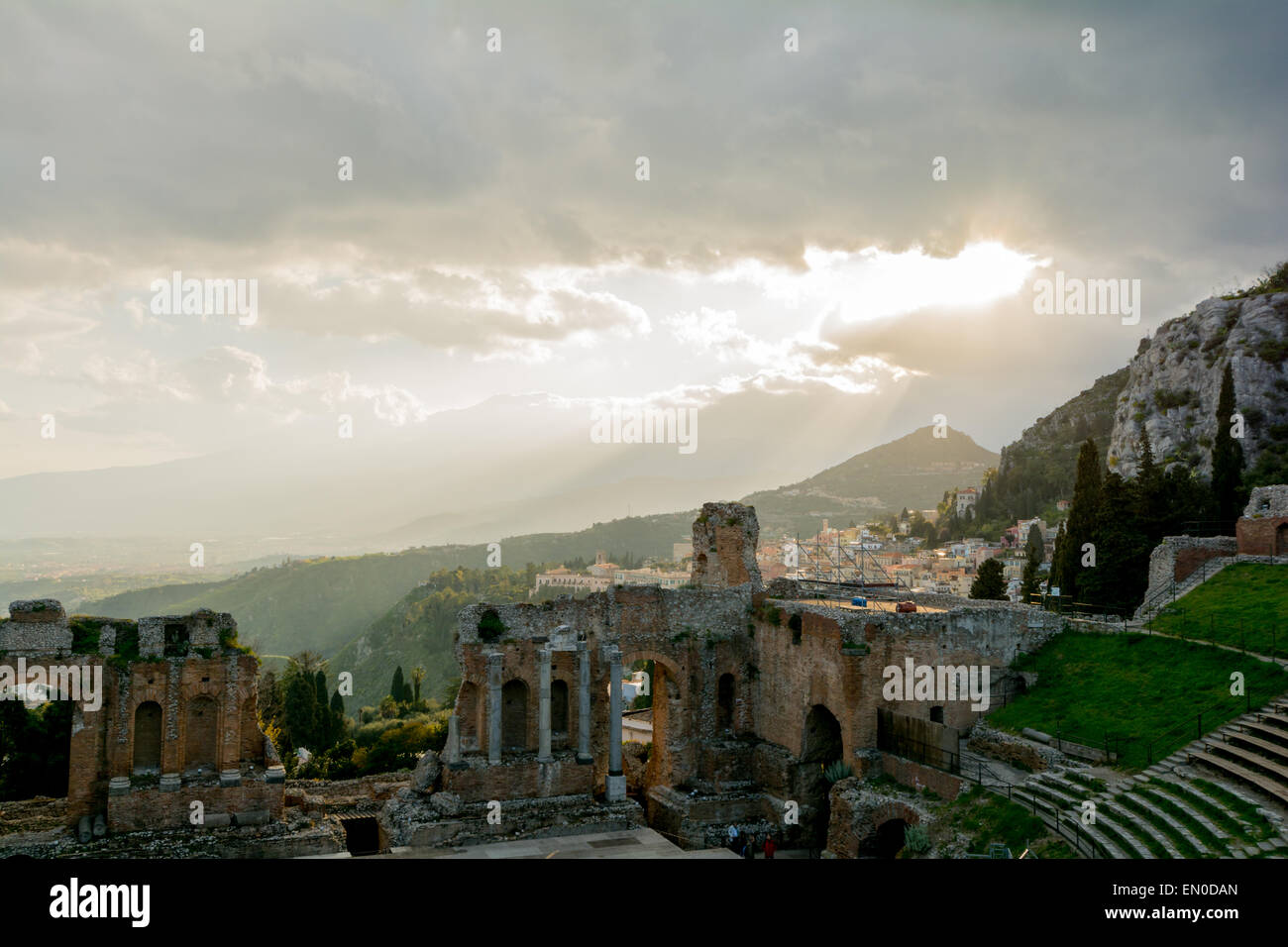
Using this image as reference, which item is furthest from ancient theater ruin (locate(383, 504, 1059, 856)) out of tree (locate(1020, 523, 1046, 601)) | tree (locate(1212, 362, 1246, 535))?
tree (locate(1020, 523, 1046, 601))

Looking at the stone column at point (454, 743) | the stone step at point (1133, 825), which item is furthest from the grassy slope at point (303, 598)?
the stone step at point (1133, 825)

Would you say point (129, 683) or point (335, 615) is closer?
point (129, 683)

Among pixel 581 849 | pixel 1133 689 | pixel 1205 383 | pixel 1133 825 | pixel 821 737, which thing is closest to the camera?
pixel 1133 825

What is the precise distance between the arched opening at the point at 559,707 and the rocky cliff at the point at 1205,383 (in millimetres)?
47527

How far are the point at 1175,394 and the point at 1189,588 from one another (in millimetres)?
48644

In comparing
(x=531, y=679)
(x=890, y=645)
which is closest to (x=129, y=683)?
(x=531, y=679)

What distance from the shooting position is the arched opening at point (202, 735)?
26109mm

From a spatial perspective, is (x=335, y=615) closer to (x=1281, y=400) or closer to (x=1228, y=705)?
(x=1281, y=400)

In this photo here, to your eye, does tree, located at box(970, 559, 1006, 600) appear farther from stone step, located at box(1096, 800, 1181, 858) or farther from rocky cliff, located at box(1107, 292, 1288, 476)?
stone step, located at box(1096, 800, 1181, 858)

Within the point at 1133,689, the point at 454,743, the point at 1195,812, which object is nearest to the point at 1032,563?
the point at 1133,689

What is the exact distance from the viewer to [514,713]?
2906 cm

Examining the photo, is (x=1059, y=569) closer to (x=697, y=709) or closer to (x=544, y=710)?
(x=697, y=709)

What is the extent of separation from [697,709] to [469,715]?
7.51 m
